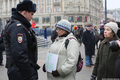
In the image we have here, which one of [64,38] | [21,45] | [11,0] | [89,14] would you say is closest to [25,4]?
[21,45]

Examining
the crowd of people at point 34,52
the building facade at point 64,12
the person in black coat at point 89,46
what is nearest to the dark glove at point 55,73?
the crowd of people at point 34,52

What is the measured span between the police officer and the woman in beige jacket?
398 millimetres

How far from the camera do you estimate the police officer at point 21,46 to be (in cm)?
255

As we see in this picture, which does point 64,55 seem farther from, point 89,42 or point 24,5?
point 89,42

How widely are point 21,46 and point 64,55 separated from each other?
0.81m

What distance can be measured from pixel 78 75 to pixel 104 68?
339cm

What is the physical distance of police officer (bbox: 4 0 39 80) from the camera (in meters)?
2.55

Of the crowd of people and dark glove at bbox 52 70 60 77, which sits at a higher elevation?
the crowd of people

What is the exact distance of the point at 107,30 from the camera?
336 cm

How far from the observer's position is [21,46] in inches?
101

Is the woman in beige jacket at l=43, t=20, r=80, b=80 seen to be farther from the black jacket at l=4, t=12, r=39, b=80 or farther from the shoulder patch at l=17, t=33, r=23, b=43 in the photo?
the shoulder patch at l=17, t=33, r=23, b=43

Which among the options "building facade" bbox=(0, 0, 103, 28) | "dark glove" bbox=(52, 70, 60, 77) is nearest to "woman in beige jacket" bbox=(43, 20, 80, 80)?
"dark glove" bbox=(52, 70, 60, 77)

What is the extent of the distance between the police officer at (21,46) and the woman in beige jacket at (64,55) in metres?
0.40

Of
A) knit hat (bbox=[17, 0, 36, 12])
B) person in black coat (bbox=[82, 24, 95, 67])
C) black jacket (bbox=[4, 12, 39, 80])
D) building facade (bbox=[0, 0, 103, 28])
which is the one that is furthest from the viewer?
building facade (bbox=[0, 0, 103, 28])
